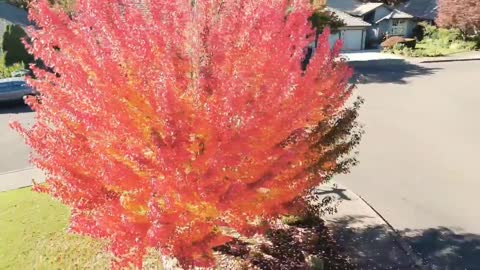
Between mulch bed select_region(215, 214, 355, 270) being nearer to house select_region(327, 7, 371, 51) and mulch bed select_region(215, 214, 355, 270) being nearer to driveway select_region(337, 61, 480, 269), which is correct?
driveway select_region(337, 61, 480, 269)

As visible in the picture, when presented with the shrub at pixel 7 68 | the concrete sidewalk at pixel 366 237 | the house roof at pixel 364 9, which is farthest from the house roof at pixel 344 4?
the concrete sidewalk at pixel 366 237

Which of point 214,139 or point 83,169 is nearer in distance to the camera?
point 214,139

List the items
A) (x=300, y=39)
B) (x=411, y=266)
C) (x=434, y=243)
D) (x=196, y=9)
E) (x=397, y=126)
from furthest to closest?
(x=397, y=126) < (x=434, y=243) < (x=411, y=266) < (x=300, y=39) < (x=196, y=9)

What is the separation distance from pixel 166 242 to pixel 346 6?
49.2 meters

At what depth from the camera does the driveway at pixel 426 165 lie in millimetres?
12359

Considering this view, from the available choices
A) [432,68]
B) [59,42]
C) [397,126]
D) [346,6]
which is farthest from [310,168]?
[346,6]

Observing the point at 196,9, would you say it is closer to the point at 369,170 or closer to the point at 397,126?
the point at 369,170

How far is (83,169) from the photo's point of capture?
25.0ft

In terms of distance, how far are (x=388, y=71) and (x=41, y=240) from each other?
94.7ft

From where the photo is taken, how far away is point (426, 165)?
1717cm

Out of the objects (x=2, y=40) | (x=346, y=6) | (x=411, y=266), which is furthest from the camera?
(x=346, y=6)

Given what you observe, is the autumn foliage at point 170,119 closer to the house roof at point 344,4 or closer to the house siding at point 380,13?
the house siding at point 380,13

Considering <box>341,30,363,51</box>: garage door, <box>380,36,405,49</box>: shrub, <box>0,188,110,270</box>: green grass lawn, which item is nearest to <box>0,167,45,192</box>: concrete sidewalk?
<box>0,188,110,270</box>: green grass lawn

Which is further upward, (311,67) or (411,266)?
(311,67)
